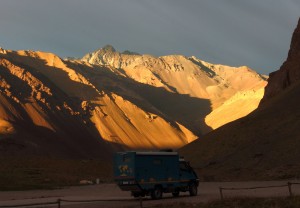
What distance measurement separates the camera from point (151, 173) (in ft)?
114

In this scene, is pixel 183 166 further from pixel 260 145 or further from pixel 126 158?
pixel 260 145

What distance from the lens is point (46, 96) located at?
487 feet

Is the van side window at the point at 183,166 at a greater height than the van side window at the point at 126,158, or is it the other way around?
the van side window at the point at 126,158

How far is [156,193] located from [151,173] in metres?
1.59

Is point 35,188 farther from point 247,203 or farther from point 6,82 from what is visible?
point 6,82

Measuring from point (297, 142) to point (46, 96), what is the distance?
3768 inches

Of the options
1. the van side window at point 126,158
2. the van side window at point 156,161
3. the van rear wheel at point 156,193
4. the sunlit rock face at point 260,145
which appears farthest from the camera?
the sunlit rock face at point 260,145

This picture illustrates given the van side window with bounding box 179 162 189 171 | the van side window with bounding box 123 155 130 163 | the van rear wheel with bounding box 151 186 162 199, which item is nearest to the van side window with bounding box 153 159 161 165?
the van rear wheel with bounding box 151 186 162 199

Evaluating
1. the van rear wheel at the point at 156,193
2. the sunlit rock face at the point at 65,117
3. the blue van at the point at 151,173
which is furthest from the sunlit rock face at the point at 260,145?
the sunlit rock face at the point at 65,117

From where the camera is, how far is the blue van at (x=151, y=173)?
112 feet

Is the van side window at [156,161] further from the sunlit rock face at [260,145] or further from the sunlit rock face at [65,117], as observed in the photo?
the sunlit rock face at [65,117]

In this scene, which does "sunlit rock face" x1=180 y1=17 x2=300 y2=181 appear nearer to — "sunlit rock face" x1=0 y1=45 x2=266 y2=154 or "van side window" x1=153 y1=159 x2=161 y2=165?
"van side window" x1=153 y1=159 x2=161 y2=165

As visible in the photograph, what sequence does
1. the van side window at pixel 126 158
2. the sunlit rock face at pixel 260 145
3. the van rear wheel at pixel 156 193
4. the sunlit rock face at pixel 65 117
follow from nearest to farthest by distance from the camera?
the van side window at pixel 126 158, the van rear wheel at pixel 156 193, the sunlit rock face at pixel 260 145, the sunlit rock face at pixel 65 117

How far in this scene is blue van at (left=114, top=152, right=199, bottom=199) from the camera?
34.1m
